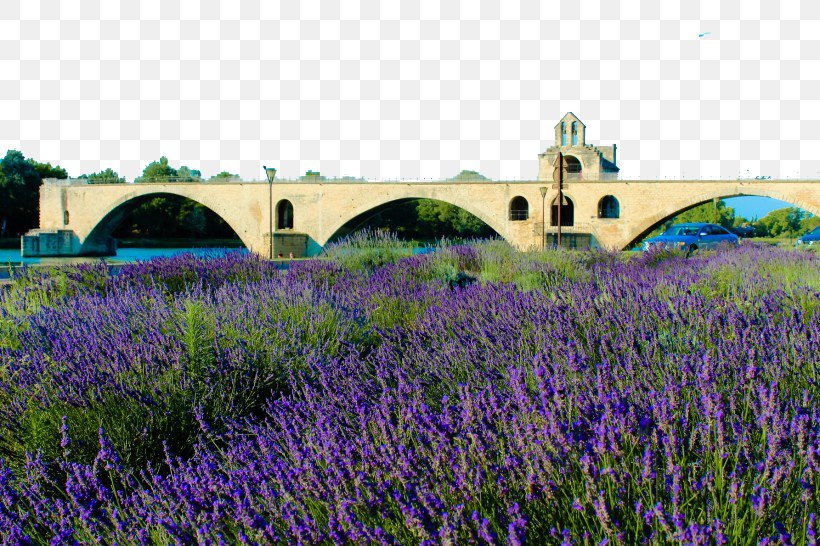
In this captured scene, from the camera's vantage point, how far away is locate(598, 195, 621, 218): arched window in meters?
41.9

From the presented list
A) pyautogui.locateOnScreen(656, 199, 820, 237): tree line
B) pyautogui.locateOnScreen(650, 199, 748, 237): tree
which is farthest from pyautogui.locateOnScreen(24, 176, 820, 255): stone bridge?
pyautogui.locateOnScreen(656, 199, 820, 237): tree line

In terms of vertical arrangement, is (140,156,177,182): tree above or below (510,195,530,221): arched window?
above

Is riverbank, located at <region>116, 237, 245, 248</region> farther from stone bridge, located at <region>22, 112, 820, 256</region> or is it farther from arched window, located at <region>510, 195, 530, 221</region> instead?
arched window, located at <region>510, 195, 530, 221</region>

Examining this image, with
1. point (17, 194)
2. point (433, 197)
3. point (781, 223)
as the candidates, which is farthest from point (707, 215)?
point (17, 194)

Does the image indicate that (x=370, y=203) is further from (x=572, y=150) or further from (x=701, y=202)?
(x=701, y=202)

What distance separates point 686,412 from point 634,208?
38836 millimetres

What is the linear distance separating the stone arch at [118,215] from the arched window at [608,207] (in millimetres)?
22222

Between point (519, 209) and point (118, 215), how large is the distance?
29279 mm

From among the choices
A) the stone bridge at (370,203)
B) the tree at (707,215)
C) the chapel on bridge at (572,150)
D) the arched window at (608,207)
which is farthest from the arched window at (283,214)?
the tree at (707,215)

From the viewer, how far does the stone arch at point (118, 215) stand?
4997 cm

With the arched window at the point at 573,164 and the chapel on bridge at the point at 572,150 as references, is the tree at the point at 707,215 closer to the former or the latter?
the arched window at the point at 573,164

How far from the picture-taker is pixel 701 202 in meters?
38.2

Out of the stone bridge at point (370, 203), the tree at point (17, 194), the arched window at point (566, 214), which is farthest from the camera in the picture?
the tree at point (17, 194)

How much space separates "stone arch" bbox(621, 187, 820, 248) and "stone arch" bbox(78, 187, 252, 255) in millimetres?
24234
